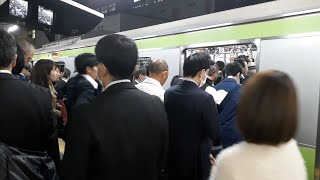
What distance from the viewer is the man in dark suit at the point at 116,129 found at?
1.49 metres

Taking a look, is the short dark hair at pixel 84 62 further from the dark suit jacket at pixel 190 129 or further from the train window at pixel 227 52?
the train window at pixel 227 52

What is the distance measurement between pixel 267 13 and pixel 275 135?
299cm

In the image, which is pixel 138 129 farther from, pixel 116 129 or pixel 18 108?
pixel 18 108

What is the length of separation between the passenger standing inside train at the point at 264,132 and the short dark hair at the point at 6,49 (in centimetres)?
132

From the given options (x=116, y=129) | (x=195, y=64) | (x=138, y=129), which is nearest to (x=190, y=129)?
(x=195, y=64)

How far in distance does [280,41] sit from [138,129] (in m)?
2.58

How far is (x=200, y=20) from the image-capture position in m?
5.28

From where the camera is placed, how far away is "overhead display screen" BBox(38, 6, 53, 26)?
5.00 meters

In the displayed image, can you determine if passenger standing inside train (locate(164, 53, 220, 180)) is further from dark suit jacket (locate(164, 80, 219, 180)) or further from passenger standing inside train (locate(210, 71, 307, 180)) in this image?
passenger standing inside train (locate(210, 71, 307, 180))

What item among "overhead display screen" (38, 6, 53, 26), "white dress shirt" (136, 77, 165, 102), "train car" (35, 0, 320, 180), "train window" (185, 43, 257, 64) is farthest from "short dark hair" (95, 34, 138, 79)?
"overhead display screen" (38, 6, 53, 26)

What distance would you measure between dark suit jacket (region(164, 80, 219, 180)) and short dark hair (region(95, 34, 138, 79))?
Answer: 3.39ft

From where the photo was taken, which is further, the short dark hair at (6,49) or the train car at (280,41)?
the train car at (280,41)

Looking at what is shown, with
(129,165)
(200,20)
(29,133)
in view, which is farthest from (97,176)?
(200,20)

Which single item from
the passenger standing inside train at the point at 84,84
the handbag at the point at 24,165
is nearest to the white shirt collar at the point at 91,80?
the passenger standing inside train at the point at 84,84
